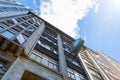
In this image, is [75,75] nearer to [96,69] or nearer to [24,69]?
[96,69]

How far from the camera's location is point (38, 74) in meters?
13.1

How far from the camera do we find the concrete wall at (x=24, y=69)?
10.8m

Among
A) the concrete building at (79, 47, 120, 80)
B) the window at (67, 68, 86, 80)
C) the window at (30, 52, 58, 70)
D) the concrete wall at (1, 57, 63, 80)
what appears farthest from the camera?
the concrete building at (79, 47, 120, 80)

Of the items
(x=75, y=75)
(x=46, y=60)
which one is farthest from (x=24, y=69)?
(x=75, y=75)

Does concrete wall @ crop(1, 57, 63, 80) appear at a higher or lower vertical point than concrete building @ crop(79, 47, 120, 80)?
lower

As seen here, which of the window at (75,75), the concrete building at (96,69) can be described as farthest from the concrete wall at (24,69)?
the concrete building at (96,69)

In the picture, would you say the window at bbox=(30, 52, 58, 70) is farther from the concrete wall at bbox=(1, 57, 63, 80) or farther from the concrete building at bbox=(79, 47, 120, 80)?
the concrete building at bbox=(79, 47, 120, 80)

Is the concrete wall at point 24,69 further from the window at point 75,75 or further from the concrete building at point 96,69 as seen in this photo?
the concrete building at point 96,69

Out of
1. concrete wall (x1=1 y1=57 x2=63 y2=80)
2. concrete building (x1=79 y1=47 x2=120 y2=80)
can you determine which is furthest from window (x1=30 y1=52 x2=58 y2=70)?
concrete building (x1=79 y1=47 x2=120 y2=80)

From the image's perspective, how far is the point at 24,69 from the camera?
12.4 metres

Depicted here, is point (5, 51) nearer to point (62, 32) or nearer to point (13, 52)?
point (13, 52)

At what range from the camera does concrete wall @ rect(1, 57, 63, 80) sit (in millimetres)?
10805

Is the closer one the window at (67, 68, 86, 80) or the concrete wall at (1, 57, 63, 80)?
the concrete wall at (1, 57, 63, 80)

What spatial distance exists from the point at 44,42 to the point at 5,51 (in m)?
10.6
